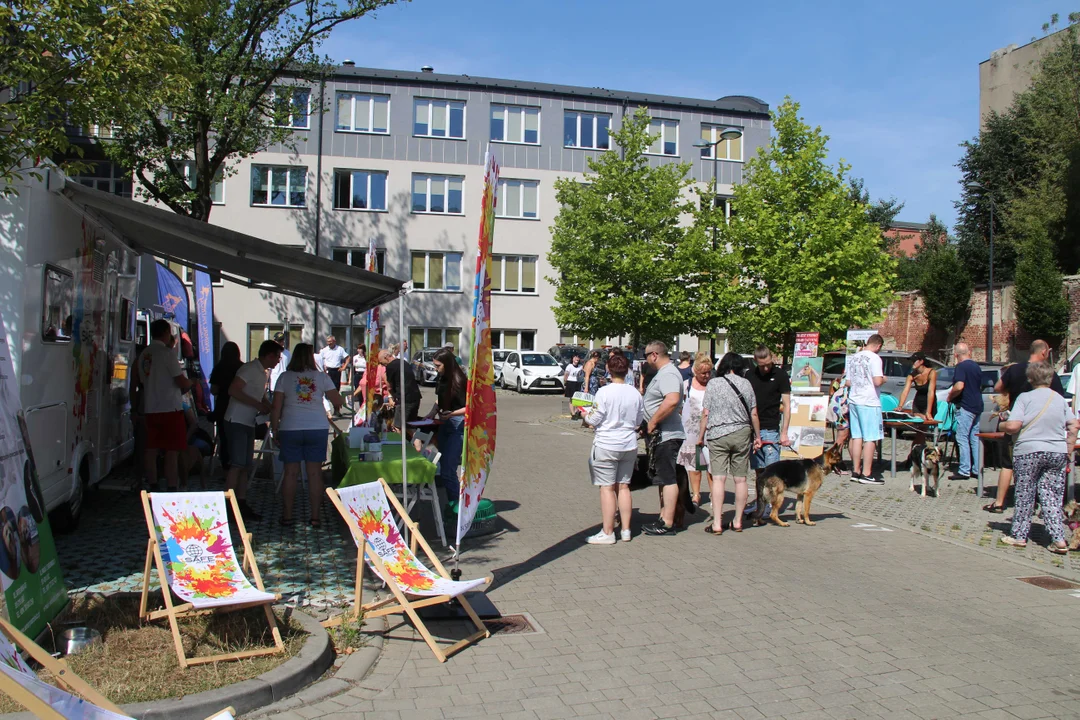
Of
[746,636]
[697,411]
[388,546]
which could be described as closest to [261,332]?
[697,411]

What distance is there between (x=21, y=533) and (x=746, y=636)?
4310 mm

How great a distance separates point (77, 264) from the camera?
7363mm

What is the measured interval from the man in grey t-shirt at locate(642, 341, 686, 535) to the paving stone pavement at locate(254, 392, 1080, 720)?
0.33m

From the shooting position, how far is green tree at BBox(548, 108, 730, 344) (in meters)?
30.0

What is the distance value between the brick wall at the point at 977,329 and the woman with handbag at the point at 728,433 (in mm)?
28919

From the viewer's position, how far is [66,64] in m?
6.40

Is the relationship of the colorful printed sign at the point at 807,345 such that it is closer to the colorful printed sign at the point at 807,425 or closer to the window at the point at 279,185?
the colorful printed sign at the point at 807,425

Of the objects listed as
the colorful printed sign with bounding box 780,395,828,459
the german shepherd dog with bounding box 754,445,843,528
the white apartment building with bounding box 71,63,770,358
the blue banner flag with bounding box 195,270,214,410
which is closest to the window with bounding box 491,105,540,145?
the white apartment building with bounding box 71,63,770,358

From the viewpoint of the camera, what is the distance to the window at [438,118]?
40.6 metres

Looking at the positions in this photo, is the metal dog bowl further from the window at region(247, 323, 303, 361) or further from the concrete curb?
the window at region(247, 323, 303, 361)

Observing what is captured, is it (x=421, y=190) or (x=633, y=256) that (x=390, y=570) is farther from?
(x=421, y=190)

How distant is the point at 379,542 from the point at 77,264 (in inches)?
151

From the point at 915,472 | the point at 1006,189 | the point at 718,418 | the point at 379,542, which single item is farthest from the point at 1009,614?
the point at 1006,189

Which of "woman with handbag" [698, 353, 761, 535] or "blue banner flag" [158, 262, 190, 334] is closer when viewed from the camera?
"woman with handbag" [698, 353, 761, 535]
